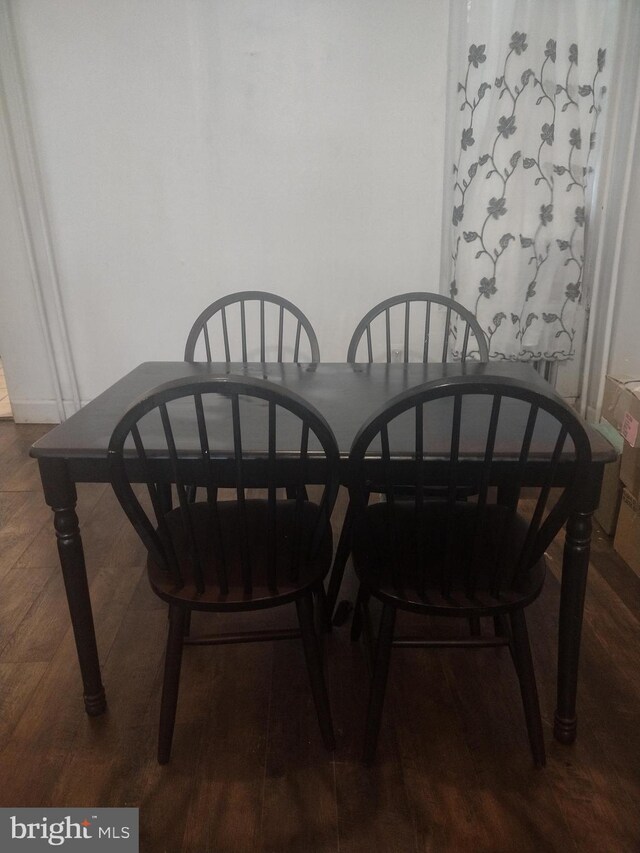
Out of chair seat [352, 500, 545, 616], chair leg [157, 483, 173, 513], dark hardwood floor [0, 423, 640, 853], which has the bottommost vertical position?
dark hardwood floor [0, 423, 640, 853]

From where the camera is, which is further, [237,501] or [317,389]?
[317,389]

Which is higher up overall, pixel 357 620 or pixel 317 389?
pixel 317 389

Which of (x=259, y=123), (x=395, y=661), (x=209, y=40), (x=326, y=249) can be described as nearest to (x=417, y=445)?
(x=395, y=661)

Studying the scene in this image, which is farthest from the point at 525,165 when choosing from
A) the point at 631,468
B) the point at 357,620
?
the point at 357,620

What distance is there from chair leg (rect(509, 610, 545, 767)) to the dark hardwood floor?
94 mm

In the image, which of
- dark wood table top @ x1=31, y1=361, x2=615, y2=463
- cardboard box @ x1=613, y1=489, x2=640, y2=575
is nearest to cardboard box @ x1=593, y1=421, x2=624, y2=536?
cardboard box @ x1=613, y1=489, x2=640, y2=575

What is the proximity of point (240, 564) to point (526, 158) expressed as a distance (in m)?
2.04

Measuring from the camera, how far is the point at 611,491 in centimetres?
207

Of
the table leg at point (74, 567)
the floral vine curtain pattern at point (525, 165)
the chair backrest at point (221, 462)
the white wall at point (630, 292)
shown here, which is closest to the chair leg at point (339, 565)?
the chair backrest at point (221, 462)

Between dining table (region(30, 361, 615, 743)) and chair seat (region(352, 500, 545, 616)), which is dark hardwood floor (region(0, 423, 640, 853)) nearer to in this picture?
dining table (region(30, 361, 615, 743))

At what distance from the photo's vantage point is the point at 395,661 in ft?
5.20

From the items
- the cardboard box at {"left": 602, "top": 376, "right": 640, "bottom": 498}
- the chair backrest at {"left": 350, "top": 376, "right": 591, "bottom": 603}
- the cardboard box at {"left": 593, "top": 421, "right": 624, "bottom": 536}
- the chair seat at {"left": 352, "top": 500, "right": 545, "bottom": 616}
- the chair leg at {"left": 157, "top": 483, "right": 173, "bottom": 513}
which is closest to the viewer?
the chair backrest at {"left": 350, "top": 376, "right": 591, "bottom": 603}

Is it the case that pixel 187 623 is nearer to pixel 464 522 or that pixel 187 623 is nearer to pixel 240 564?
pixel 240 564

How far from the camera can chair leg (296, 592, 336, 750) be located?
1.25 meters
